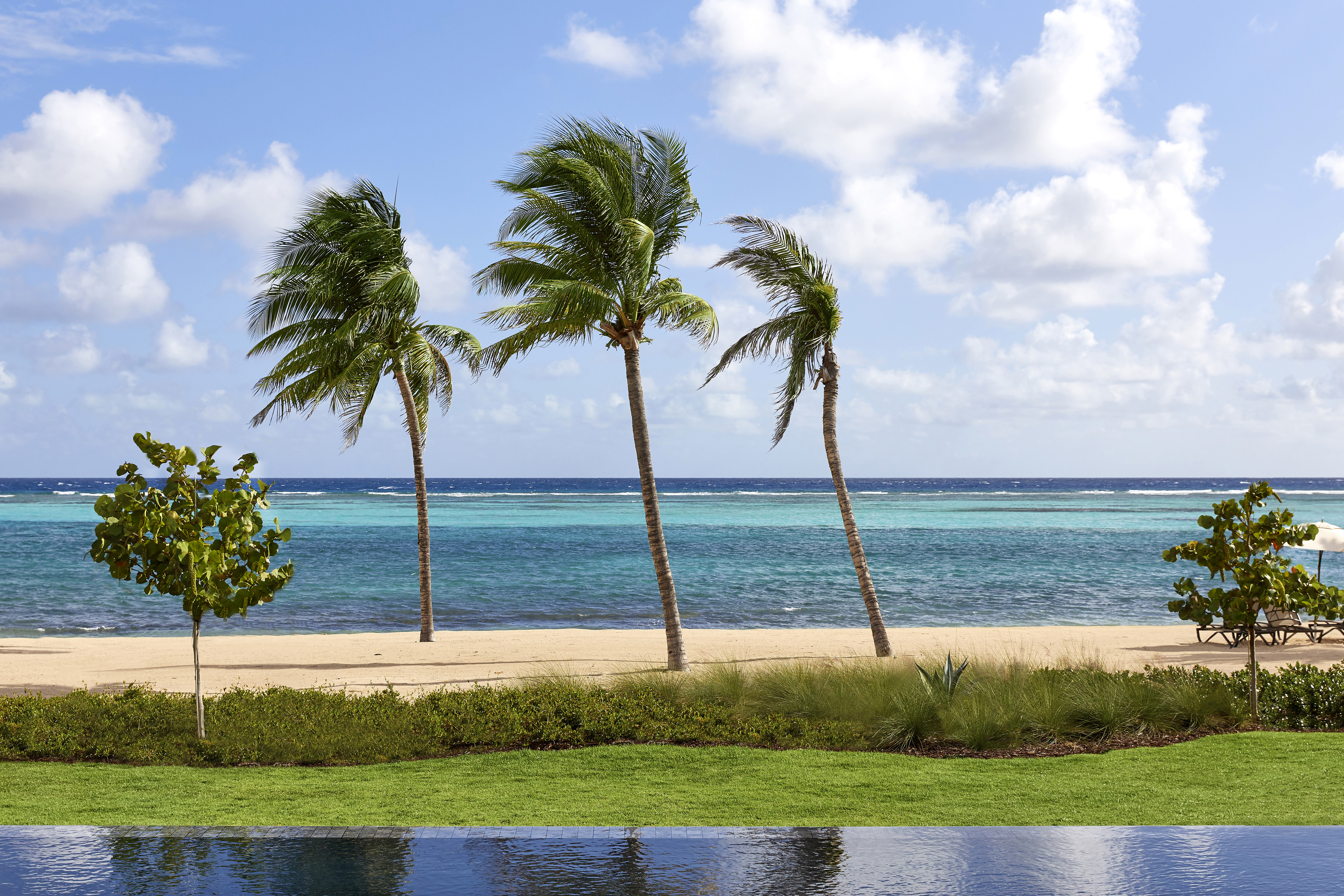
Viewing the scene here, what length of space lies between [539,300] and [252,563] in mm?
6354

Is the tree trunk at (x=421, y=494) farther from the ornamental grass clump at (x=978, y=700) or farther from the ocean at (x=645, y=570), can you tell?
the ornamental grass clump at (x=978, y=700)

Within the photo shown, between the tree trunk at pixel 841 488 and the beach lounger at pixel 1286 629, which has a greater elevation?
the tree trunk at pixel 841 488

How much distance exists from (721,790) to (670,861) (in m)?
2.24

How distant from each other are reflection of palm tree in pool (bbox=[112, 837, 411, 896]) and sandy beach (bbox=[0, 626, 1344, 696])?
7.04 m

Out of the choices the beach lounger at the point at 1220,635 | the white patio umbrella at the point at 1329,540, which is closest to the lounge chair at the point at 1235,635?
the beach lounger at the point at 1220,635

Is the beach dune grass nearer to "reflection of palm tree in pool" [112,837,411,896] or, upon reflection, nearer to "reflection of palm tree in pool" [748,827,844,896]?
"reflection of palm tree in pool" [112,837,411,896]

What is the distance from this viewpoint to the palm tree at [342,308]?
1761 centimetres

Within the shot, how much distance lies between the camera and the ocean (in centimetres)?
2497

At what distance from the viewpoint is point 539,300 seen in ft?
44.2

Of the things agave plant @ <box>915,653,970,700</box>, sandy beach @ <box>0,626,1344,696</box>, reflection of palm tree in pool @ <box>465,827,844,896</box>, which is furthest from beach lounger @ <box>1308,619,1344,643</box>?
reflection of palm tree in pool @ <box>465,827,844,896</box>

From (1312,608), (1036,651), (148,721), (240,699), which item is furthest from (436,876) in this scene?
(1036,651)

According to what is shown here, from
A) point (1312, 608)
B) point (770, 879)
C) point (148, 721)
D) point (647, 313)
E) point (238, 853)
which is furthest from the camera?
point (647, 313)

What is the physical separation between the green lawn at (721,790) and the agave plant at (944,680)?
127cm

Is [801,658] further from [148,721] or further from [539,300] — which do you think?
[148,721]
